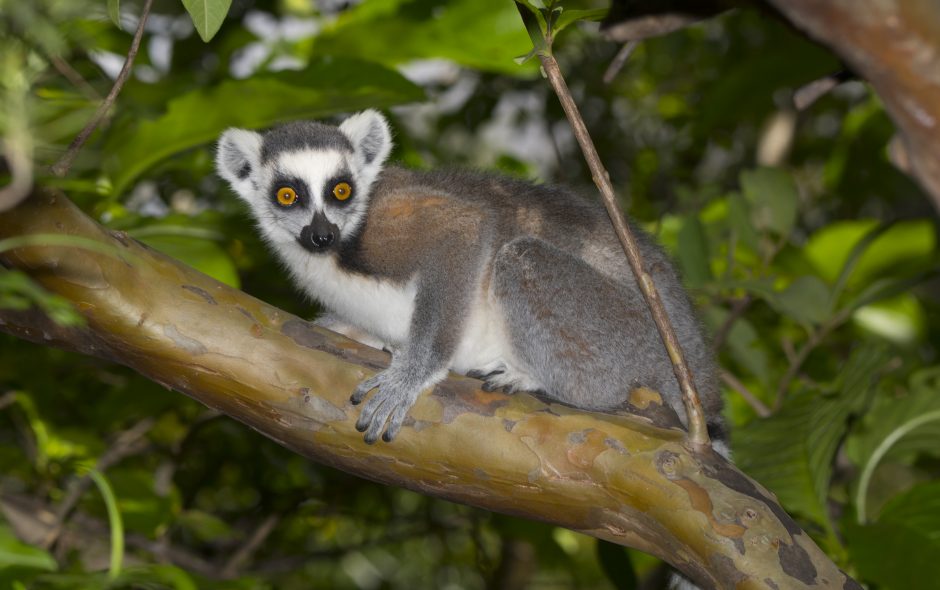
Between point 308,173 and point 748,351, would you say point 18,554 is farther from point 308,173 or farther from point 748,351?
point 748,351

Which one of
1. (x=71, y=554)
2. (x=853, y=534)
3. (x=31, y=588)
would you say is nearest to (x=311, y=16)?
(x=71, y=554)

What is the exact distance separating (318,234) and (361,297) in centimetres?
31

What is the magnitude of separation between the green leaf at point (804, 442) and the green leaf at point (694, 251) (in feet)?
2.68

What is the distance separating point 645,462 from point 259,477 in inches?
129

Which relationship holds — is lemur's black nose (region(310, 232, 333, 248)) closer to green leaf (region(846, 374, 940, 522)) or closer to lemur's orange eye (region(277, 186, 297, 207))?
lemur's orange eye (region(277, 186, 297, 207))

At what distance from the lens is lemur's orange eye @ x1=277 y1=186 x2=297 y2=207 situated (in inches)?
152

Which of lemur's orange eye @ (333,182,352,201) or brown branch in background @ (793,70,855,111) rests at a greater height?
brown branch in background @ (793,70,855,111)

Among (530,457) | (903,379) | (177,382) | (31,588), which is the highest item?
(177,382)

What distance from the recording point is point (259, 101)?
3441 mm

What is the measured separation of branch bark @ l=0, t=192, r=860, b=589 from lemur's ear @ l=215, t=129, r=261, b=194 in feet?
4.50

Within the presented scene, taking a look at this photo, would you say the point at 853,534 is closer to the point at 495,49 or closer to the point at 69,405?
the point at 495,49

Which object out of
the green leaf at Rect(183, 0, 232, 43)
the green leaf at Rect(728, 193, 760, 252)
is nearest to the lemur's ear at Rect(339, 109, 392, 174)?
the green leaf at Rect(728, 193, 760, 252)

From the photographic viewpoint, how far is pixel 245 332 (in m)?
2.62

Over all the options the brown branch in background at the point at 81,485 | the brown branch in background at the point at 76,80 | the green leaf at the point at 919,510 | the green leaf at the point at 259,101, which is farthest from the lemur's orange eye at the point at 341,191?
the green leaf at the point at 919,510
